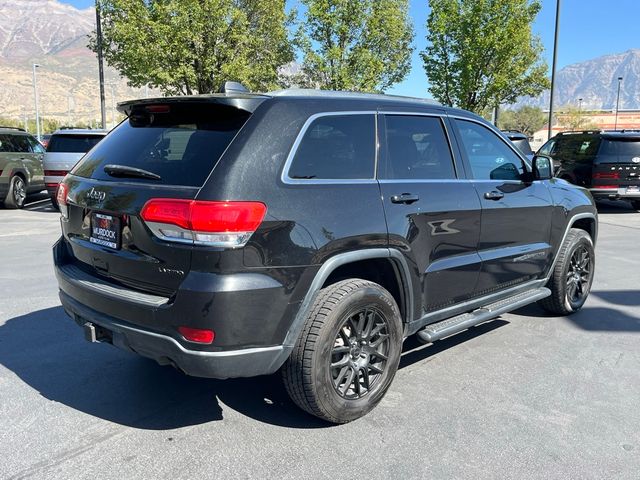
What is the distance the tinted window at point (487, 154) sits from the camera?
425cm

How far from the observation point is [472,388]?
382cm

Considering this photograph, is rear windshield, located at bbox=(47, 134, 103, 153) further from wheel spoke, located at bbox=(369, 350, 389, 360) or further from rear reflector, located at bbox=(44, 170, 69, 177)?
wheel spoke, located at bbox=(369, 350, 389, 360)

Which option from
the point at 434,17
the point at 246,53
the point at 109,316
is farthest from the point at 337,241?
the point at 434,17

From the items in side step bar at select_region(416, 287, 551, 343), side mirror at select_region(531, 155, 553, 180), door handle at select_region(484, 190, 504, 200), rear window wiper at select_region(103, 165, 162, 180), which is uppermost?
side mirror at select_region(531, 155, 553, 180)

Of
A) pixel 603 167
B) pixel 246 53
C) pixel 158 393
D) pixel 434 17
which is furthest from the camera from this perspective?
pixel 434 17

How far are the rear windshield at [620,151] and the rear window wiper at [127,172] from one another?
12015 mm

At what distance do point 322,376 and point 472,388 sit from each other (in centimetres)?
128

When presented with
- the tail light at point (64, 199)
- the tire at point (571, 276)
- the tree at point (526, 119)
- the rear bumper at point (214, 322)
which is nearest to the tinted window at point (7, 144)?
Answer: the tail light at point (64, 199)

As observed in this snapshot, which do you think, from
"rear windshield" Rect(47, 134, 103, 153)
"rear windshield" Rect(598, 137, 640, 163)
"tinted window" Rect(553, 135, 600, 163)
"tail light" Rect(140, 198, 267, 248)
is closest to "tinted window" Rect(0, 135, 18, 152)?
"rear windshield" Rect(47, 134, 103, 153)

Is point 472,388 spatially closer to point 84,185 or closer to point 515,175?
point 515,175

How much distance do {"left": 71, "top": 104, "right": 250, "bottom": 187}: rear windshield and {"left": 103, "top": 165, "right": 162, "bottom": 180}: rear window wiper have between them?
0.02 m

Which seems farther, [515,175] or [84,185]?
[515,175]

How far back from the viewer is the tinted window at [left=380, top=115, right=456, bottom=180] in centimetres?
360

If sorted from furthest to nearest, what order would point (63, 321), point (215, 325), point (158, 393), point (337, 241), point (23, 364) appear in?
point (63, 321) < point (23, 364) < point (158, 393) < point (337, 241) < point (215, 325)
